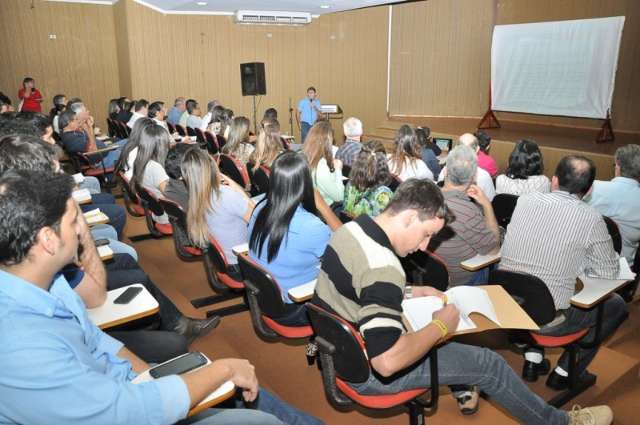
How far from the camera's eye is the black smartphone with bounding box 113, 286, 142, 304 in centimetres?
201

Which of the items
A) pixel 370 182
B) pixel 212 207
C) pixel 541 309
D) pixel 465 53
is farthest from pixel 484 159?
pixel 465 53

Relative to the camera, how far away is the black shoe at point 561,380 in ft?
8.37

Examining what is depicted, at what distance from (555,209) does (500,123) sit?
868cm

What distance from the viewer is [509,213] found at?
3.74m

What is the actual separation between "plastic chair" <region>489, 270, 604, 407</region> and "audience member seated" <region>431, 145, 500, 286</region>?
390mm

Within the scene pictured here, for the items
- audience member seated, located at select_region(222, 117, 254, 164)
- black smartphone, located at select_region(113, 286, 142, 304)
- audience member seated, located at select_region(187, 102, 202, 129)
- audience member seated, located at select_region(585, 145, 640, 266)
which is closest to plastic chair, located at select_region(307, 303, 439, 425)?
black smartphone, located at select_region(113, 286, 142, 304)

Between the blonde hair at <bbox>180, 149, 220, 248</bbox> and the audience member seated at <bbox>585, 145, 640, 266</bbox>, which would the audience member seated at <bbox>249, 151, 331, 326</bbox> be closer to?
the blonde hair at <bbox>180, 149, 220, 248</bbox>

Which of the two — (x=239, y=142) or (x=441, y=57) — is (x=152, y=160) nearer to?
(x=239, y=142)

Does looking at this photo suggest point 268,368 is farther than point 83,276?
Yes

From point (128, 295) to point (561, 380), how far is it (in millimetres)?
2276

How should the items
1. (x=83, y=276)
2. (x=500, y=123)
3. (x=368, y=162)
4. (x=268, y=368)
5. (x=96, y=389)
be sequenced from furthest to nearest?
1. (x=500, y=123)
2. (x=368, y=162)
3. (x=268, y=368)
4. (x=83, y=276)
5. (x=96, y=389)

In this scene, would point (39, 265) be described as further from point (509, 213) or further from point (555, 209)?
point (509, 213)

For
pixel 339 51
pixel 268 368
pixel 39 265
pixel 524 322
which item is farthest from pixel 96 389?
pixel 339 51

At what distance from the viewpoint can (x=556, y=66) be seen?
344 inches
